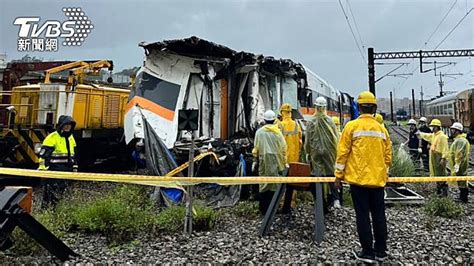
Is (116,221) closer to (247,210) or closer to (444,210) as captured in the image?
(247,210)

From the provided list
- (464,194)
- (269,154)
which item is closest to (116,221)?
(269,154)

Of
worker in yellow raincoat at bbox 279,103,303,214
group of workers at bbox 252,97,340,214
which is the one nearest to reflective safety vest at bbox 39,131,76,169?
group of workers at bbox 252,97,340,214

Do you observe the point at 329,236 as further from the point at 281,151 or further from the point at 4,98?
the point at 4,98

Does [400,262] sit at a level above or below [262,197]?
below

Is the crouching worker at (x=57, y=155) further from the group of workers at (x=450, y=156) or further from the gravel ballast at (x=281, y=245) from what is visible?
the group of workers at (x=450, y=156)

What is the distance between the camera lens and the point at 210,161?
24.3 ft

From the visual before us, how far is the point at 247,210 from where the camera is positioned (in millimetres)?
6203

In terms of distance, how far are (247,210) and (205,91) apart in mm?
3311

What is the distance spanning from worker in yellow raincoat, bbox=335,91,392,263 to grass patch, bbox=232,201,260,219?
2050 mm

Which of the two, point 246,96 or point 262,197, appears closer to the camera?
point 262,197

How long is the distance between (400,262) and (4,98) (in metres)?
10.1

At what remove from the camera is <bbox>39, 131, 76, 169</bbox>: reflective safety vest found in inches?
251

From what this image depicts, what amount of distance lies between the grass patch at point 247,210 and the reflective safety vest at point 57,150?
9.35 feet

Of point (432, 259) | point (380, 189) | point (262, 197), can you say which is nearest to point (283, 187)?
point (262, 197)
